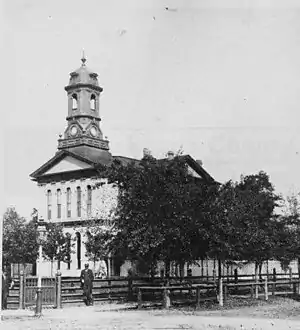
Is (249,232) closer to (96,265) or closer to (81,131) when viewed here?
(96,265)

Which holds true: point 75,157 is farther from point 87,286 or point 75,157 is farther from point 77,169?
point 87,286

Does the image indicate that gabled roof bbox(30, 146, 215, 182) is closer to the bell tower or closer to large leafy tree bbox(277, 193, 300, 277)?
the bell tower

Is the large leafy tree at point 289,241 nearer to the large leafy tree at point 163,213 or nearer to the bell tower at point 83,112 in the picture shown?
the large leafy tree at point 163,213

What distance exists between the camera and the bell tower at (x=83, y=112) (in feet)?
190

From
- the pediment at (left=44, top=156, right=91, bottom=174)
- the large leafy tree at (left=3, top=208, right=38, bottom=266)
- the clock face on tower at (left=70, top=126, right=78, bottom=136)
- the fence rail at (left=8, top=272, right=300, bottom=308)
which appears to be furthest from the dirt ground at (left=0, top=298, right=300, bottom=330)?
the clock face on tower at (left=70, top=126, right=78, bottom=136)

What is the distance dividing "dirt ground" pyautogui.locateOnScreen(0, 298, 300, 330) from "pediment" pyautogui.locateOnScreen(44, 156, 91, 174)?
34.9 m

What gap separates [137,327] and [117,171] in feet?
30.7

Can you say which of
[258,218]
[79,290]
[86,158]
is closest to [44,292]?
[79,290]

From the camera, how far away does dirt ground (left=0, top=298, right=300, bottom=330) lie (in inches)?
639

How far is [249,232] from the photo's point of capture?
26.6 m

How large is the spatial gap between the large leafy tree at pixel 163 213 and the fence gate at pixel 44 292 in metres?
3.23

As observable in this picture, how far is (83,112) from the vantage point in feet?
194

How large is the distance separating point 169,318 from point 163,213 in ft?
16.1

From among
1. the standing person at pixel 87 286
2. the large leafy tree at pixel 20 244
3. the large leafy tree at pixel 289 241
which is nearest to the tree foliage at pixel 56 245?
the large leafy tree at pixel 20 244
